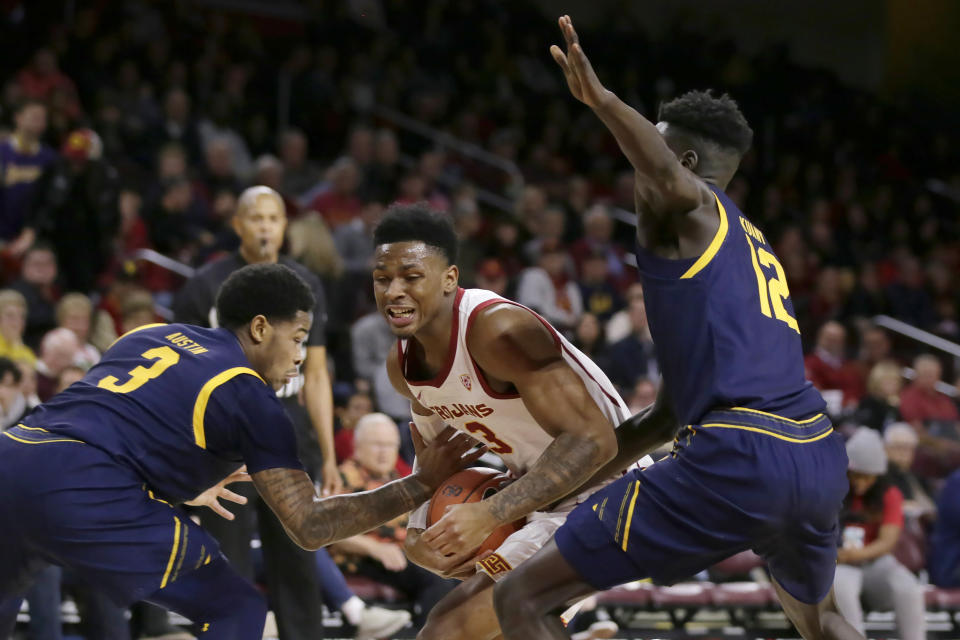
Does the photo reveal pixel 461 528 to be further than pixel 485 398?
No

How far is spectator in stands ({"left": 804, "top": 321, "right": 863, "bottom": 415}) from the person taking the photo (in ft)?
30.6

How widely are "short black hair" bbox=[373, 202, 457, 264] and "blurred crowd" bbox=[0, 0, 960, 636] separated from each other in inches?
82.2

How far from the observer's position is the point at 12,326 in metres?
7.01

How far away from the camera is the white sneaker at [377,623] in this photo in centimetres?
577

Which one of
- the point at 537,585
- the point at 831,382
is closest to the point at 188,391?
the point at 537,585

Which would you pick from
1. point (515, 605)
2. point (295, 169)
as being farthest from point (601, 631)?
point (295, 169)

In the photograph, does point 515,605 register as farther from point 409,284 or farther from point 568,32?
A: point 568,32

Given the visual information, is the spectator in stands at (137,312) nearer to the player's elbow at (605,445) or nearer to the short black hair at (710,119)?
the player's elbow at (605,445)

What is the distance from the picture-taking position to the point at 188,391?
354cm

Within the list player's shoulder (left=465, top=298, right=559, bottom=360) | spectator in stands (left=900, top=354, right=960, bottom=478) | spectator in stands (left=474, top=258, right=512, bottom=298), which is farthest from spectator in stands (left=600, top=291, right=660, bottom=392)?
player's shoulder (left=465, top=298, right=559, bottom=360)

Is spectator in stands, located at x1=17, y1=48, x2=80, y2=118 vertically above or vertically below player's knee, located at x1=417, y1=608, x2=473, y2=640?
above

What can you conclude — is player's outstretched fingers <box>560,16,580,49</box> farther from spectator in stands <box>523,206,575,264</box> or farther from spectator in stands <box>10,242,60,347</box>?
spectator in stands <box>523,206,575,264</box>

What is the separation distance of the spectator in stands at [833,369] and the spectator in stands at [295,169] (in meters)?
4.26

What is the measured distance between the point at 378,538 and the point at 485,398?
110 inches
